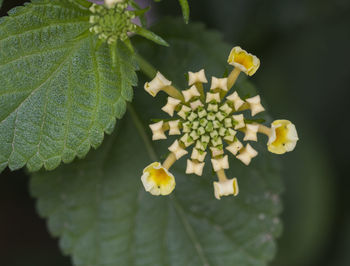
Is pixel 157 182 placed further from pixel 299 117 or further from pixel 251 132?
pixel 299 117

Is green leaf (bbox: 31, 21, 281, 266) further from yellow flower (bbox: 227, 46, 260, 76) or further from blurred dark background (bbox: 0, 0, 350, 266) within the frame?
blurred dark background (bbox: 0, 0, 350, 266)

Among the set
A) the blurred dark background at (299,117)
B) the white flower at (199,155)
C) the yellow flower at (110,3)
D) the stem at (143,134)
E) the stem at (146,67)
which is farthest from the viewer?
the blurred dark background at (299,117)

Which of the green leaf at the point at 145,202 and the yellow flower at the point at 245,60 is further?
the green leaf at the point at 145,202

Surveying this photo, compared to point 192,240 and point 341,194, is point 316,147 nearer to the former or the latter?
point 341,194

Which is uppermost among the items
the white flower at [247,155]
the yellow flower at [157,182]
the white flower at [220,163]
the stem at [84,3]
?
the stem at [84,3]

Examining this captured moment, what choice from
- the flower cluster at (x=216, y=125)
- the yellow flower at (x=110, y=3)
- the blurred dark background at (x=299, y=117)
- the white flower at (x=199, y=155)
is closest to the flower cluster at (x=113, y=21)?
the yellow flower at (x=110, y=3)

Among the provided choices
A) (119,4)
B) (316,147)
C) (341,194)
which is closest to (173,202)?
(119,4)

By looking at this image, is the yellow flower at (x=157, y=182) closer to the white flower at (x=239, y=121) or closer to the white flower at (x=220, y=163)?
the white flower at (x=220, y=163)

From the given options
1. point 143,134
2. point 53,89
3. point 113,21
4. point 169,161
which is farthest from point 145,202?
point 113,21
